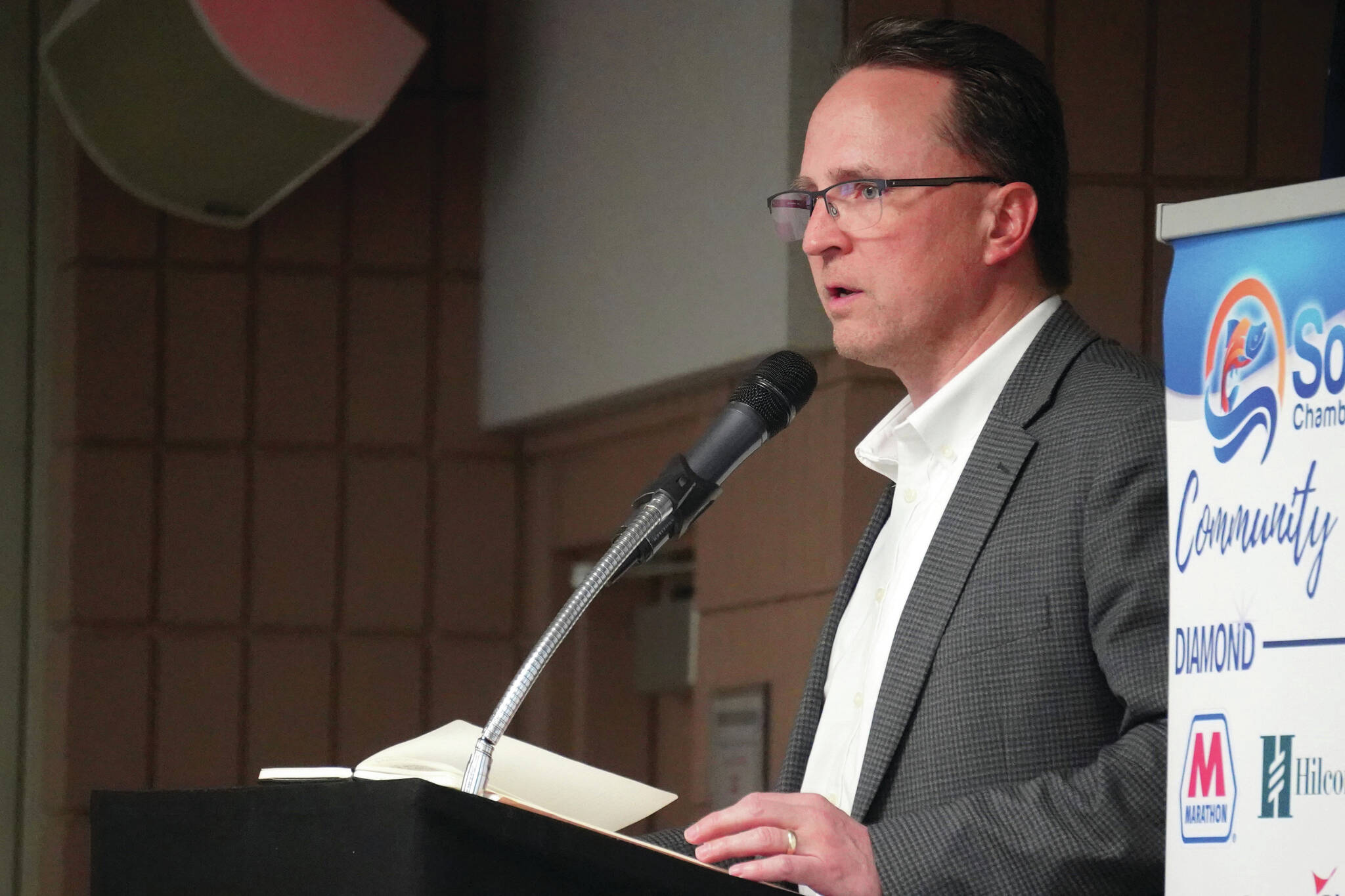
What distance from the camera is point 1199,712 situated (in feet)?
4.03

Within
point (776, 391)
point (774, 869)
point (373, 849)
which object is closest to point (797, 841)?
point (774, 869)

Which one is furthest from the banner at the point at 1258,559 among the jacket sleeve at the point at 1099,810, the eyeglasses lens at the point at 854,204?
the eyeglasses lens at the point at 854,204

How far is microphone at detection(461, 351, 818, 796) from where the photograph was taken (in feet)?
4.73

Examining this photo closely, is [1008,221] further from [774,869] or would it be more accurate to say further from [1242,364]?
[774,869]

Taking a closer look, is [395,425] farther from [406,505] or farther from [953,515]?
[953,515]

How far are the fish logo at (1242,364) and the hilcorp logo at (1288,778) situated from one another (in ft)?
0.62

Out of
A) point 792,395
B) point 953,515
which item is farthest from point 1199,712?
point 792,395

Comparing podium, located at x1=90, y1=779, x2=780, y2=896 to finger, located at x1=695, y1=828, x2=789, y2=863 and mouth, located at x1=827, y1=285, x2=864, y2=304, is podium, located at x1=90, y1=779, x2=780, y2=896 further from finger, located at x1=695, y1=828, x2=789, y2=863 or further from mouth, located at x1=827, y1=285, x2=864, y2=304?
mouth, located at x1=827, y1=285, x2=864, y2=304

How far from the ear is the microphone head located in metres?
0.24

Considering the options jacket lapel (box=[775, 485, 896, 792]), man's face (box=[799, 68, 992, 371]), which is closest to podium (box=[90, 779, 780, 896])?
jacket lapel (box=[775, 485, 896, 792])

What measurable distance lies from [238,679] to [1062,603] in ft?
12.3

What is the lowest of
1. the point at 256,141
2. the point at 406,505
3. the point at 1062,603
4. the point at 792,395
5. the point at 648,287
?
the point at 1062,603

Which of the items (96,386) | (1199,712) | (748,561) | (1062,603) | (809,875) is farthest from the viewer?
(96,386)

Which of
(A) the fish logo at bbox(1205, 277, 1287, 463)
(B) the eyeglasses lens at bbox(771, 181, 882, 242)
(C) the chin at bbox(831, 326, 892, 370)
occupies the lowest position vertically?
(A) the fish logo at bbox(1205, 277, 1287, 463)
